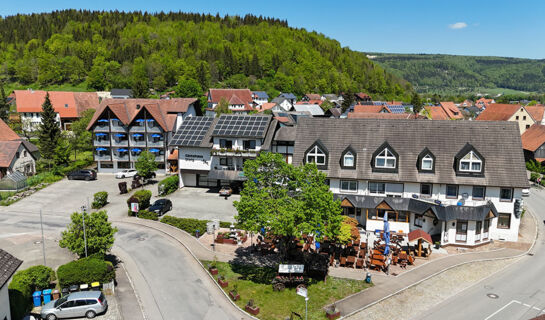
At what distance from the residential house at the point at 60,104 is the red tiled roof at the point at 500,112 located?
110826 mm

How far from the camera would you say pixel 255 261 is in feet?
117

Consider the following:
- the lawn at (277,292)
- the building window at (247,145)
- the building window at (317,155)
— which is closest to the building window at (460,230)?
the lawn at (277,292)

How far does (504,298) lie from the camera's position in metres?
29.5

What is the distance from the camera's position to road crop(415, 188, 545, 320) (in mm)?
27281

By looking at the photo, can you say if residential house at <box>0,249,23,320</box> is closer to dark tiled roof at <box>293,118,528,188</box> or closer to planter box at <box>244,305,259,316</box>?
planter box at <box>244,305,259,316</box>

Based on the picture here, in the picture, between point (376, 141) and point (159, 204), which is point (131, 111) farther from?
point (376, 141)

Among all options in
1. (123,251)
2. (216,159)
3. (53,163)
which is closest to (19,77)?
(53,163)

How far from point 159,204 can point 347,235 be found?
26.5 meters

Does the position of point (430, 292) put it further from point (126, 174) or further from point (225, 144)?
point (126, 174)

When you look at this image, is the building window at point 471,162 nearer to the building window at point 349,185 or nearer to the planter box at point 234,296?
the building window at point 349,185

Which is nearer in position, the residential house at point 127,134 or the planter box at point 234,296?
the planter box at point 234,296

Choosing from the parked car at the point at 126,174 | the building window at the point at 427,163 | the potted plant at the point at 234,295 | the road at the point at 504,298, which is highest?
the building window at the point at 427,163

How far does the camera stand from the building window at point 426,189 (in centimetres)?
4134

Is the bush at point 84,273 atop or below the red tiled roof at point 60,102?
below
